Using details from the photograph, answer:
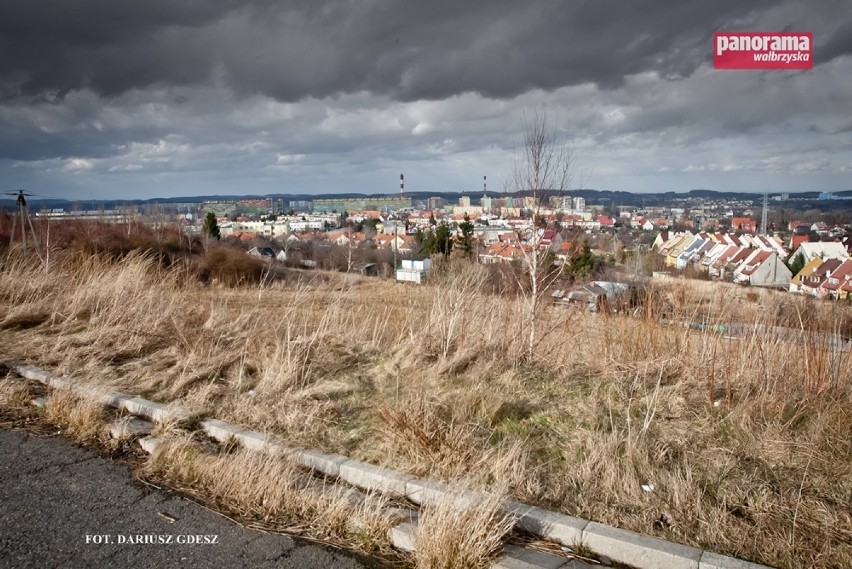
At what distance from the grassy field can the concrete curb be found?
0.13 meters

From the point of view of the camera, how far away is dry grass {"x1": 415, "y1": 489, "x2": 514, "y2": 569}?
233cm

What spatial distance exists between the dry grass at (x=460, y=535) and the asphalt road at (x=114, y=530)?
0.98 ft

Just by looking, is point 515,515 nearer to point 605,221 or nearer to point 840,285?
→ point 840,285

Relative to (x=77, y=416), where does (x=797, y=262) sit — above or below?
below

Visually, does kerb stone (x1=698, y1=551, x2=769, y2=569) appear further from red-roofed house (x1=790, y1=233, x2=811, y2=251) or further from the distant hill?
red-roofed house (x1=790, y1=233, x2=811, y2=251)

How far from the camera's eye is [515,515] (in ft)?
8.71

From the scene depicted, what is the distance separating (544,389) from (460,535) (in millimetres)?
2439

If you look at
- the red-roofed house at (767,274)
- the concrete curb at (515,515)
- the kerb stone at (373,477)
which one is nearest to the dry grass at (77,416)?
the concrete curb at (515,515)

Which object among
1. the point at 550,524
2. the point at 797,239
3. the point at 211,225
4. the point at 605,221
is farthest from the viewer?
the point at 211,225

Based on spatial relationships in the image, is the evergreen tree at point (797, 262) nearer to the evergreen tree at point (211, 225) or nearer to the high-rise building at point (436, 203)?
the evergreen tree at point (211, 225)

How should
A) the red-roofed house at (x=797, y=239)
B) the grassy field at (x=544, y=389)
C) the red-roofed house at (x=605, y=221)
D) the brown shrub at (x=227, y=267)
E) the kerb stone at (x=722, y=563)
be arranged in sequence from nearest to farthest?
1. the kerb stone at (x=722, y=563)
2. the grassy field at (x=544, y=389)
3. the brown shrub at (x=227, y=267)
4. the red-roofed house at (x=605, y=221)
5. the red-roofed house at (x=797, y=239)

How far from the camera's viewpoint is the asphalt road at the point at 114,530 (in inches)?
95.5

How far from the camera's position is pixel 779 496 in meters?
2.78

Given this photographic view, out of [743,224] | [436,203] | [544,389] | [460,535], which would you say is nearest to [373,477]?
[460,535]
